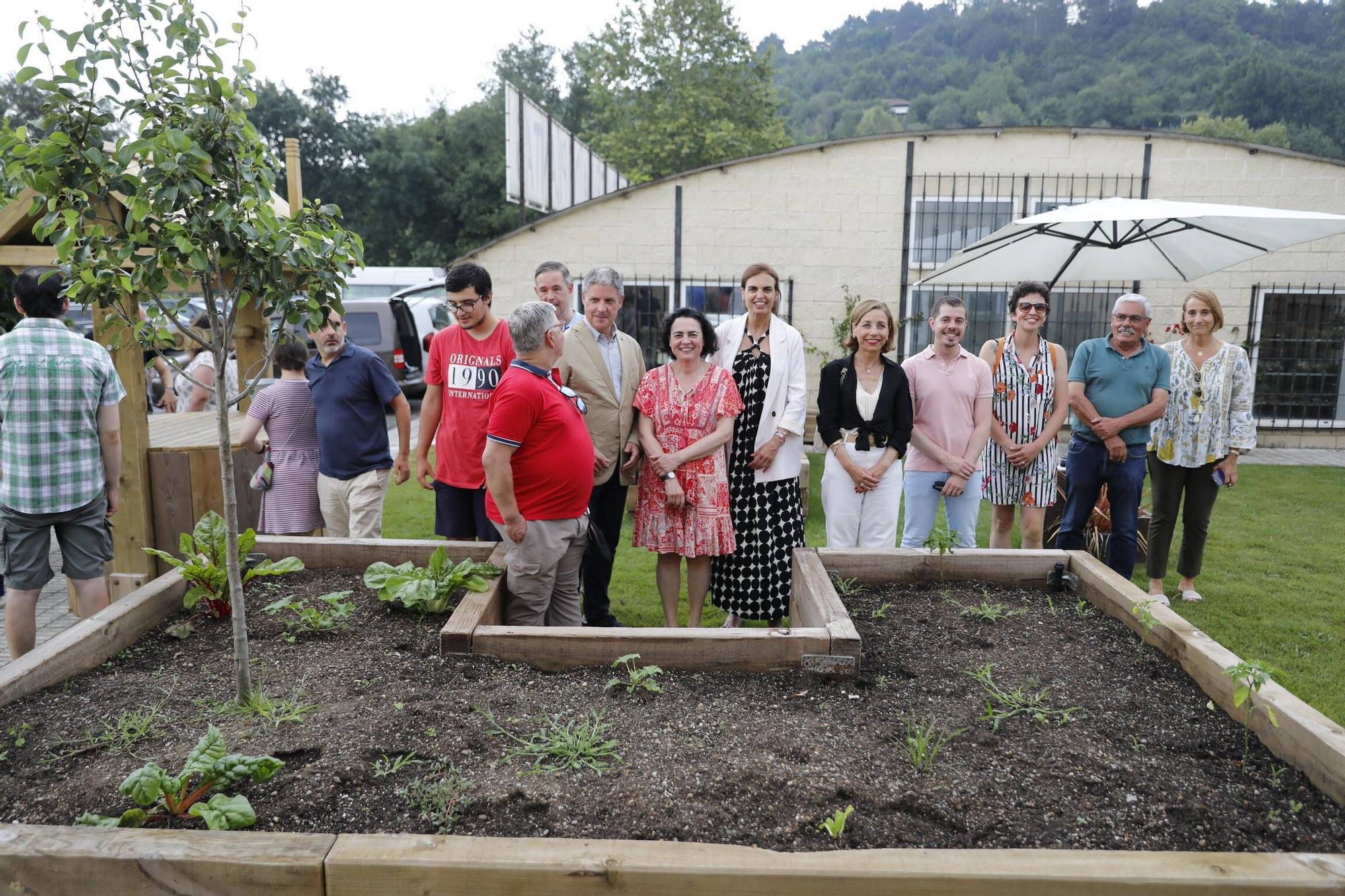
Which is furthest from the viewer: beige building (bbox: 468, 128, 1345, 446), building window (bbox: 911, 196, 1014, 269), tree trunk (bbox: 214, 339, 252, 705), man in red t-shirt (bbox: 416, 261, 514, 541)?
building window (bbox: 911, 196, 1014, 269)

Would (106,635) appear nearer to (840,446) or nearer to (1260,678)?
(840,446)

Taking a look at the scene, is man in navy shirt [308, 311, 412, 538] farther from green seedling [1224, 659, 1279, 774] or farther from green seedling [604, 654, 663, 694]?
green seedling [1224, 659, 1279, 774]

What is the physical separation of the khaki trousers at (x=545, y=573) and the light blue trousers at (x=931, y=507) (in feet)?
6.79

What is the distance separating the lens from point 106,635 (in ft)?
11.2

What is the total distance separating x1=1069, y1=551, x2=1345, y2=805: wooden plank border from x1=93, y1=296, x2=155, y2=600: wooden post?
518 cm

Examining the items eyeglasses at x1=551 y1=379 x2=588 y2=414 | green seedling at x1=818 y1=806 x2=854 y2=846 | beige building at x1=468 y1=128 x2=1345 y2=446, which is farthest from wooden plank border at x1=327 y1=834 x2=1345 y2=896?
beige building at x1=468 y1=128 x2=1345 y2=446

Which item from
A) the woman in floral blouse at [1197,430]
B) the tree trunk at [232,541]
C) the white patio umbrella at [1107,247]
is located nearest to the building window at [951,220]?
the white patio umbrella at [1107,247]

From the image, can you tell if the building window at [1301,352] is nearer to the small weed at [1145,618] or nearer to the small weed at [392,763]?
the small weed at [1145,618]

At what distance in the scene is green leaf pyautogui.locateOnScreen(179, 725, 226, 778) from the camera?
2.34 meters

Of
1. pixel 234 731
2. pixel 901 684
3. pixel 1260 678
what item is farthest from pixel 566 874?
pixel 1260 678

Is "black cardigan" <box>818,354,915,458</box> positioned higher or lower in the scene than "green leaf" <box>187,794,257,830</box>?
higher

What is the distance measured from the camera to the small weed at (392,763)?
254 cm

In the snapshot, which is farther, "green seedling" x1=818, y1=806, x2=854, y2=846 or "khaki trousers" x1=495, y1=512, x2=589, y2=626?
"khaki trousers" x1=495, y1=512, x2=589, y2=626

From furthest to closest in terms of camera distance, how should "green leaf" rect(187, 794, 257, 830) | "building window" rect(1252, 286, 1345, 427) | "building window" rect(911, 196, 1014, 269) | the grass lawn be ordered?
1. "building window" rect(911, 196, 1014, 269)
2. "building window" rect(1252, 286, 1345, 427)
3. the grass lawn
4. "green leaf" rect(187, 794, 257, 830)
